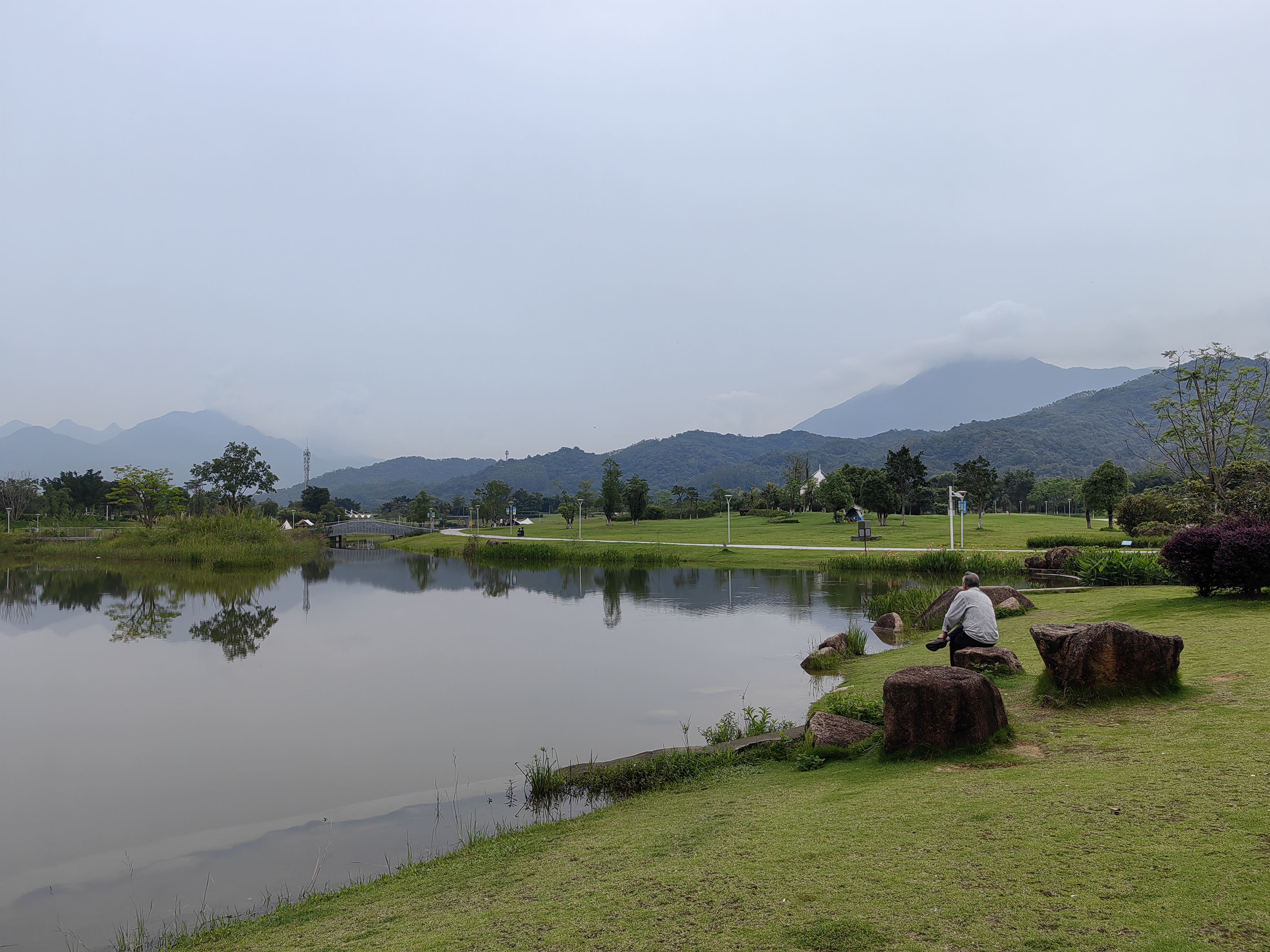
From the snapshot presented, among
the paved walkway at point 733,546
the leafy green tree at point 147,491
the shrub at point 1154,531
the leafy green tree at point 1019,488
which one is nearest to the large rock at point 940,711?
the shrub at point 1154,531

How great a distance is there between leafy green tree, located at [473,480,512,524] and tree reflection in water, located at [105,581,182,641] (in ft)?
210

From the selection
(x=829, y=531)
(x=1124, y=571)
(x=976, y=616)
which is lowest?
(x=829, y=531)

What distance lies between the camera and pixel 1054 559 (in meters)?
29.0

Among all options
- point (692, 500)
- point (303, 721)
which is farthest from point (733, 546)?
point (692, 500)

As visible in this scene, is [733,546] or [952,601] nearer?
[952,601]

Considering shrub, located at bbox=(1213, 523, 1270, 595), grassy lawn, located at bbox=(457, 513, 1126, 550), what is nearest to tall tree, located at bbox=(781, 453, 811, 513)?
grassy lawn, located at bbox=(457, 513, 1126, 550)

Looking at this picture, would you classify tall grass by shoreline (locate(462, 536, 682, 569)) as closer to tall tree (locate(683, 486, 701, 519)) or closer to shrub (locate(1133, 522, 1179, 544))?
shrub (locate(1133, 522, 1179, 544))

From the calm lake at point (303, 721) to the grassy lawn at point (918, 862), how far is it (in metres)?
2.19

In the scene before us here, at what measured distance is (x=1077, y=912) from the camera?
370 cm

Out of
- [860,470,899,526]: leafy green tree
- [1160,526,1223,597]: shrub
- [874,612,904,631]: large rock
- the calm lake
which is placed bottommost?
the calm lake

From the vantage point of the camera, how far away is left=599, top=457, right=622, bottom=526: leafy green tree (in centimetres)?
8412

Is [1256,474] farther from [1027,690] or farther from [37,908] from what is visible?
[37,908]

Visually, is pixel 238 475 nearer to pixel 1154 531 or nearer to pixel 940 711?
pixel 1154 531

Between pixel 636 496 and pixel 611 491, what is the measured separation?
2944mm
